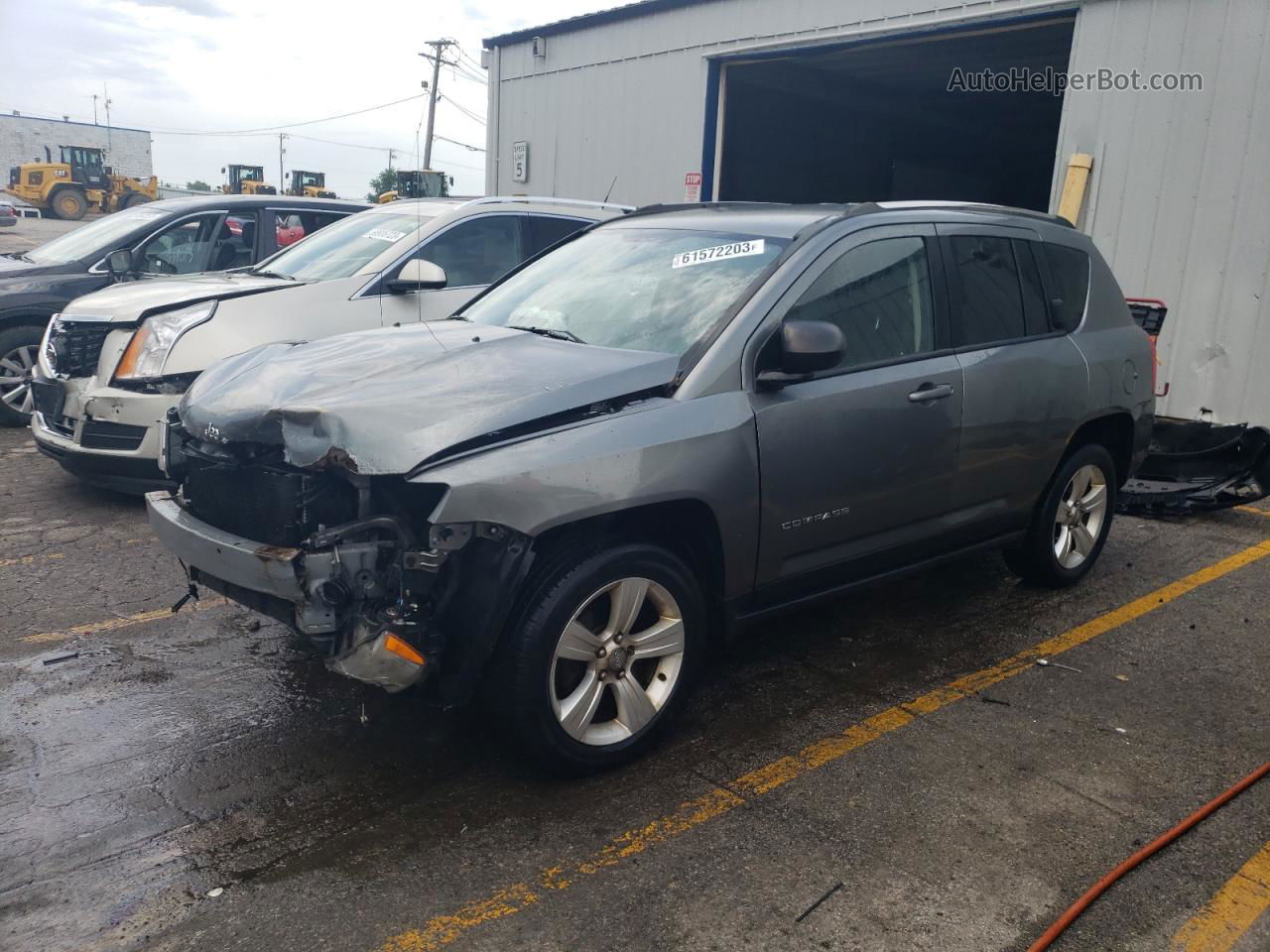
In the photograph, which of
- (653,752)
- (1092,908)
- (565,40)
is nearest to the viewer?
(1092,908)

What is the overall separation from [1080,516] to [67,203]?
43895 mm

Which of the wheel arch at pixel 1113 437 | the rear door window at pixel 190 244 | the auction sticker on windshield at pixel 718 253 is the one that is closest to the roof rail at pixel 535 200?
the rear door window at pixel 190 244

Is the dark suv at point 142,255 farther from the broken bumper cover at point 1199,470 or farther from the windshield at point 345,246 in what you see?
the broken bumper cover at point 1199,470

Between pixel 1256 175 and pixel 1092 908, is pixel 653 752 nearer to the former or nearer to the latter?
pixel 1092 908

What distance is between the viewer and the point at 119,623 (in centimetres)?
461

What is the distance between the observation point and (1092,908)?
2836 mm

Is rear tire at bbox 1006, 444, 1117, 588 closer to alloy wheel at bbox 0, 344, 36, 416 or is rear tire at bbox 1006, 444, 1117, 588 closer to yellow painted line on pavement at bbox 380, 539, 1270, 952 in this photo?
yellow painted line on pavement at bbox 380, 539, 1270, 952

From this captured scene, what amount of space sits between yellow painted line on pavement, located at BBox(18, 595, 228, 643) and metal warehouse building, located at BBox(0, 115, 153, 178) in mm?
78871

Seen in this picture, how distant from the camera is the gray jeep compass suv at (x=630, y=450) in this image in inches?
121

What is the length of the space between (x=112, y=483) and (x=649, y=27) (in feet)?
31.0

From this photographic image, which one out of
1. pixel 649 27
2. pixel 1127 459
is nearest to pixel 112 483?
pixel 1127 459

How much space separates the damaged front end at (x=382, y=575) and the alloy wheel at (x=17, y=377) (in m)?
5.87

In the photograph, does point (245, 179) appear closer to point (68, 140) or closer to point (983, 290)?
point (68, 140)

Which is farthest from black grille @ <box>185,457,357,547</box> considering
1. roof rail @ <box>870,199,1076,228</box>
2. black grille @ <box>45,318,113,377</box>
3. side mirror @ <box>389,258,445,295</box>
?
black grille @ <box>45,318,113,377</box>
